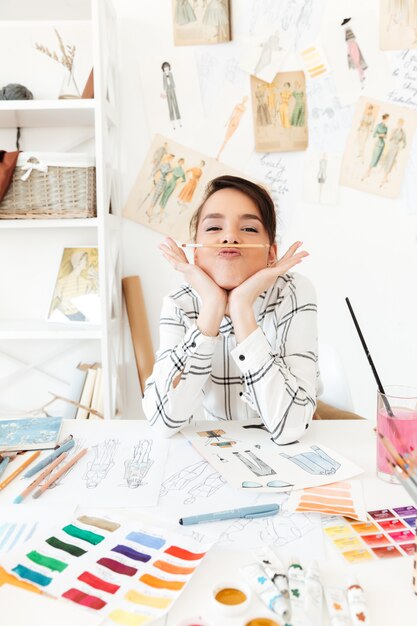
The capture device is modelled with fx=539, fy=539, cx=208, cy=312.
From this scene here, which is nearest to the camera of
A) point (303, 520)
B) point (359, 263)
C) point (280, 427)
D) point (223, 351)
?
point (303, 520)

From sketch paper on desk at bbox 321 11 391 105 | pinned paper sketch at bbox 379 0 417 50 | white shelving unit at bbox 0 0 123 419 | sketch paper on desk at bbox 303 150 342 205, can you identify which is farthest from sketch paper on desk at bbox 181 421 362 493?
pinned paper sketch at bbox 379 0 417 50

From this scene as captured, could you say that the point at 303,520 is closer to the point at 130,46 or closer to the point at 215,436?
the point at 215,436

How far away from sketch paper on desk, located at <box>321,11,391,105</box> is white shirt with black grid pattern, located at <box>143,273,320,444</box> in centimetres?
101

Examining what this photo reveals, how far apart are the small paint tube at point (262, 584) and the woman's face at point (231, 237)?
2.21ft

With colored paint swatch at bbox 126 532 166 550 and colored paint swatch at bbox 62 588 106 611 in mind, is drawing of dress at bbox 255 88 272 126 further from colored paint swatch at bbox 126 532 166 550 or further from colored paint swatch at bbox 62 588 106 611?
colored paint swatch at bbox 62 588 106 611

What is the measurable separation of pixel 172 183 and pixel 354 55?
79cm

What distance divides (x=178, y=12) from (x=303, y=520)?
182 centimetres

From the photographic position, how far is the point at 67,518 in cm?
69

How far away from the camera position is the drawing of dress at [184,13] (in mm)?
1901

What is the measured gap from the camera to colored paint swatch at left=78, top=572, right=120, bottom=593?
54 centimetres

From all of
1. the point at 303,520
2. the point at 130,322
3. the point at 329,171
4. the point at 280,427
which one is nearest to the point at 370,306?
the point at 329,171

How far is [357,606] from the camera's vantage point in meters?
0.50

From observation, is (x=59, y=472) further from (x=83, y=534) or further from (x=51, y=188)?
(x=51, y=188)

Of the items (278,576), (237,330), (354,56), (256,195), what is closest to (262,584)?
(278,576)
